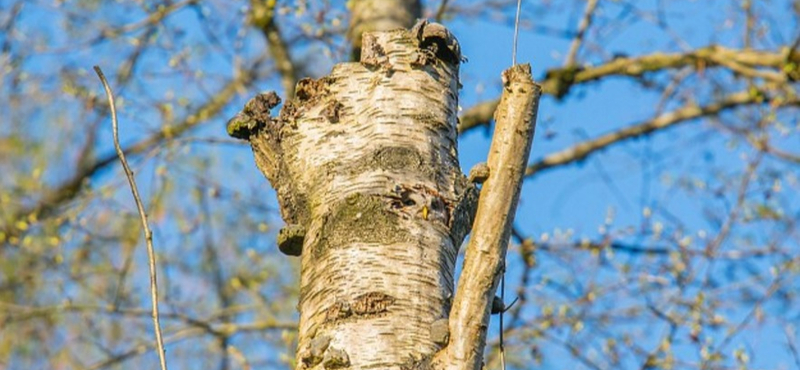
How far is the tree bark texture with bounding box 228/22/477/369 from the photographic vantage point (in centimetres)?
223

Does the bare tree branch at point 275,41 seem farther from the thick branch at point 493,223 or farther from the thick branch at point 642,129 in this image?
the thick branch at point 493,223

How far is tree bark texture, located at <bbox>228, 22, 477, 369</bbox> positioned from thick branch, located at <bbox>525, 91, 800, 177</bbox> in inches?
187

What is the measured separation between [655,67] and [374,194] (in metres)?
5.29

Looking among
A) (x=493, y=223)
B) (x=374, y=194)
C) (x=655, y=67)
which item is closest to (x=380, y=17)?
(x=655, y=67)

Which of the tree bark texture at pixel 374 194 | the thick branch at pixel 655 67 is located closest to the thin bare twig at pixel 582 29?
the thick branch at pixel 655 67

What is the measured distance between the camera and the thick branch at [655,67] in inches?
269

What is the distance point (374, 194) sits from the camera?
2.41 metres

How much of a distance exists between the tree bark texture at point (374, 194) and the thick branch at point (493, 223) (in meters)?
0.06

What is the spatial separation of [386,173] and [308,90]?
0.34 metres

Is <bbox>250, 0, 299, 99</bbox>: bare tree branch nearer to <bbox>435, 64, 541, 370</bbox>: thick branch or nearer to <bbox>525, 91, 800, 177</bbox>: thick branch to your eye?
<bbox>525, 91, 800, 177</bbox>: thick branch

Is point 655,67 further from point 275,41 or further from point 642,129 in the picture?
point 275,41

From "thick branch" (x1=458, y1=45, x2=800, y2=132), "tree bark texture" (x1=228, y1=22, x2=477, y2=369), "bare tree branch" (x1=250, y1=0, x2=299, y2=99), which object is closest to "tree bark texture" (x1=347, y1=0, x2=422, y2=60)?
"bare tree branch" (x1=250, y1=0, x2=299, y2=99)

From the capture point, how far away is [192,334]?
Result: 271 inches

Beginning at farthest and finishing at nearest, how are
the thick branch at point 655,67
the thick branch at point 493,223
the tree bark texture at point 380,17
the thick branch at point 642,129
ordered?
1. the thick branch at point 642,129
2. the thick branch at point 655,67
3. the tree bark texture at point 380,17
4. the thick branch at point 493,223
